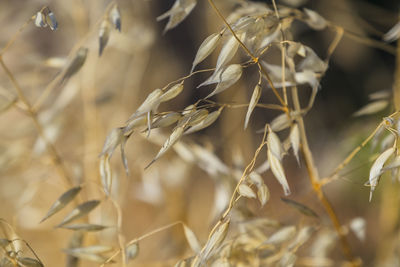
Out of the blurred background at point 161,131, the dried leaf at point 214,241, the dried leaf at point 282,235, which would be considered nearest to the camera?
the dried leaf at point 214,241

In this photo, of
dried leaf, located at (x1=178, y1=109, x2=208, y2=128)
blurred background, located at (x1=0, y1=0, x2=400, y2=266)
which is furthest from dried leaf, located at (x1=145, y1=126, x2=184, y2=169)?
blurred background, located at (x1=0, y1=0, x2=400, y2=266)

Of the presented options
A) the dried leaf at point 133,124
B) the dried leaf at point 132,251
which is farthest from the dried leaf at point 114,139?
the dried leaf at point 132,251

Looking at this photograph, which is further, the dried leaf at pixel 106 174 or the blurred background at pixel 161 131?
the blurred background at pixel 161 131

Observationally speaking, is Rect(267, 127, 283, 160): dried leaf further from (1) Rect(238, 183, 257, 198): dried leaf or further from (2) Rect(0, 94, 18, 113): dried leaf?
→ (2) Rect(0, 94, 18, 113): dried leaf


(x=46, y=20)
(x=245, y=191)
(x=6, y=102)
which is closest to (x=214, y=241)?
(x=245, y=191)

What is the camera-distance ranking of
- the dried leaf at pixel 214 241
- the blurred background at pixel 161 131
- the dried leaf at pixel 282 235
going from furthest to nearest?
the blurred background at pixel 161 131
the dried leaf at pixel 282 235
the dried leaf at pixel 214 241

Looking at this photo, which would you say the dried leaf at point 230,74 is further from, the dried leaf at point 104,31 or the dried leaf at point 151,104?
the dried leaf at point 104,31
